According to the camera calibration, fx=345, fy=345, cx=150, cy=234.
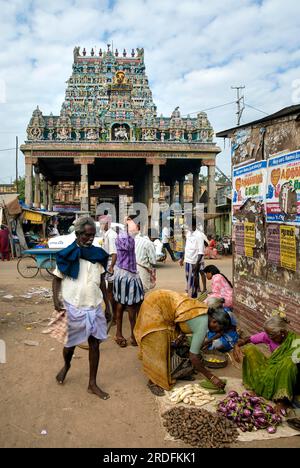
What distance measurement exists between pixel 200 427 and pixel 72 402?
1.21 metres

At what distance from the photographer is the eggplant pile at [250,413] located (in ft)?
9.17

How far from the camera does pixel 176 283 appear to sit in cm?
947

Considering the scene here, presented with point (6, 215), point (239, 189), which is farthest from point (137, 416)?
point (6, 215)

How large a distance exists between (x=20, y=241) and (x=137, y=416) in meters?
14.3

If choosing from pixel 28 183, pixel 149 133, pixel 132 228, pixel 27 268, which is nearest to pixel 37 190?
pixel 28 183

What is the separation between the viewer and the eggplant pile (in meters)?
2.79

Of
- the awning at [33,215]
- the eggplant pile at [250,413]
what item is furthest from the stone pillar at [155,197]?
the eggplant pile at [250,413]

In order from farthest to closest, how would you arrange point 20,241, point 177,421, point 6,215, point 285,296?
1. point 20,241
2. point 6,215
3. point 285,296
4. point 177,421

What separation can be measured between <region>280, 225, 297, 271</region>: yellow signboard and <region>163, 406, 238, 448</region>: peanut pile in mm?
1897

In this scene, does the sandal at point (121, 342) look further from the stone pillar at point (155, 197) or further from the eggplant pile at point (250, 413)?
the stone pillar at point (155, 197)

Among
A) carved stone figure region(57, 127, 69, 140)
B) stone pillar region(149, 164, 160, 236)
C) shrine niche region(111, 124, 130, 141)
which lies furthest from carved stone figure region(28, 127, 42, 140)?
stone pillar region(149, 164, 160, 236)

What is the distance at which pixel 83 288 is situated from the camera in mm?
3240

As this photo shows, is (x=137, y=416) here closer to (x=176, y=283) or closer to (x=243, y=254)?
(x=243, y=254)

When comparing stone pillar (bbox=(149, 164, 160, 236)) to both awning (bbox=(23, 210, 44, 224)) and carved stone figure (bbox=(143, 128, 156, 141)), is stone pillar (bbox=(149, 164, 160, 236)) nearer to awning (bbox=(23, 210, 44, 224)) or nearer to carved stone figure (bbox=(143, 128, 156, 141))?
carved stone figure (bbox=(143, 128, 156, 141))
